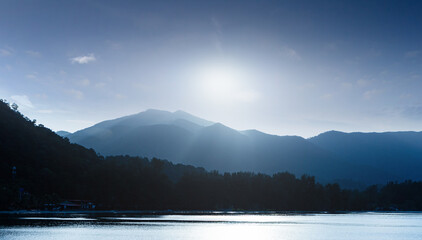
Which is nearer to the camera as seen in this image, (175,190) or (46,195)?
(46,195)

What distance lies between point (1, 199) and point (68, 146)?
69563mm

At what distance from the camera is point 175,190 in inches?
7623

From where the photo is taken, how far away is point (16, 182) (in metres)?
154

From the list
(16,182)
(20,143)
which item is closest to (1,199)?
(16,182)

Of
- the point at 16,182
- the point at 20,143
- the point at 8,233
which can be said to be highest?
the point at 20,143

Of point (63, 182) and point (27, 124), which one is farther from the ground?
point (27, 124)

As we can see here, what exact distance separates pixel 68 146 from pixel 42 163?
87.2 feet

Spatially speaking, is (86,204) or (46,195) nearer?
(46,195)

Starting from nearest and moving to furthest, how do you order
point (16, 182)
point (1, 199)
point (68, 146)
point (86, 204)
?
point (1, 199)
point (16, 182)
point (86, 204)
point (68, 146)

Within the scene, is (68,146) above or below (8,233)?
above

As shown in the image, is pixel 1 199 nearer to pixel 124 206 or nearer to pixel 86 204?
→ pixel 86 204

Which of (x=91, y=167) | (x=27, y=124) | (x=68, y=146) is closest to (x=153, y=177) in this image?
(x=91, y=167)

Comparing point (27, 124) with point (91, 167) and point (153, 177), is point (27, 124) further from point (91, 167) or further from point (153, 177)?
point (153, 177)

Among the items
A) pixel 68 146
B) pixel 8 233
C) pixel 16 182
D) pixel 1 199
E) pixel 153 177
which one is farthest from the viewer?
pixel 68 146
